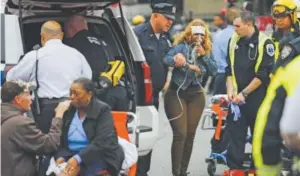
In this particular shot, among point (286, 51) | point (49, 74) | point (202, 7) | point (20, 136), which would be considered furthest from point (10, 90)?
point (202, 7)

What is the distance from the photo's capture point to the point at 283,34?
884cm

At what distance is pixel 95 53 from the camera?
8312 millimetres

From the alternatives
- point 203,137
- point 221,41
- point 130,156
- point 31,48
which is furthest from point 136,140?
point 203,137

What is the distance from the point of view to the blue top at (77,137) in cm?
720

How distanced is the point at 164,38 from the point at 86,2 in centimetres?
157

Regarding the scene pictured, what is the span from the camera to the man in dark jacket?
6.93 m

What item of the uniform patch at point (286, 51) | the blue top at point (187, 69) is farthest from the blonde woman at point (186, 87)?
the uniform patch at point (286, 51)

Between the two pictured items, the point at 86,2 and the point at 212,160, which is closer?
the point at 86,2

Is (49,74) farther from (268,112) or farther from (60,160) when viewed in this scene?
(268,112)

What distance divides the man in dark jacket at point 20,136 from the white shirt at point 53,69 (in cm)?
45

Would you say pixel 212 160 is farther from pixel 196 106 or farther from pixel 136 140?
pixel 136 140

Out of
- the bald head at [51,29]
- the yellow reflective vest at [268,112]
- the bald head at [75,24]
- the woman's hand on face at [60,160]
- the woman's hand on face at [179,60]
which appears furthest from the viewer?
the woman's hand on face at [179,60]

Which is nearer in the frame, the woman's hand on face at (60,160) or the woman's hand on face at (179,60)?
the woman's hand on face at (60,160)

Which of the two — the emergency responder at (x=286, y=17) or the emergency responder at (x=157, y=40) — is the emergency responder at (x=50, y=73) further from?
the emergency responder at (x=286, y=17)
